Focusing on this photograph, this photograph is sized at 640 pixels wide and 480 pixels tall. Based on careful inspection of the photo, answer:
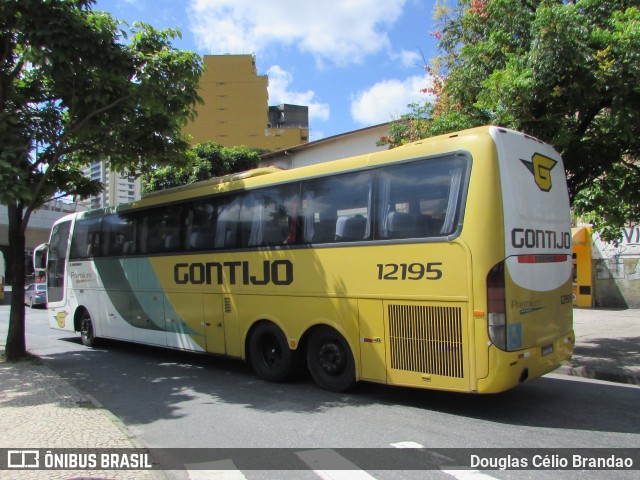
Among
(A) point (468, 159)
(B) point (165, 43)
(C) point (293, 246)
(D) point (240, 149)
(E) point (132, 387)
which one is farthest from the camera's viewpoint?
(D) point (240, 149)

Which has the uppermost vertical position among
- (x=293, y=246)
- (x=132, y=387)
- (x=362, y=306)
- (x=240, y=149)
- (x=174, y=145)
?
(x=240, y=149)

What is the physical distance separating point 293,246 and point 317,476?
3630mm

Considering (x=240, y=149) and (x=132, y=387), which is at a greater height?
(x=240, y=149)

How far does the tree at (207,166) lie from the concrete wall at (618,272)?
1373 centimetres

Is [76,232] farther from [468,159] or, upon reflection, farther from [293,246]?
[468,159]

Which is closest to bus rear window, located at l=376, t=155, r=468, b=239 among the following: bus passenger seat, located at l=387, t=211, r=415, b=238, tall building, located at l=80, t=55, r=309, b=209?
bus passenger seat, located at l=387, t=211, r=415, b=238

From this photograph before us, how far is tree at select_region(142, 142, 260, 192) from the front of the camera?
60.5 ft

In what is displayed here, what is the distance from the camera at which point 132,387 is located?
307 inches

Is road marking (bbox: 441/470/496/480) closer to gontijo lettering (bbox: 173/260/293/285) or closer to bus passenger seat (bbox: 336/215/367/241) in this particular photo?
bus passenger seat (bbox: 336/215/367/241)

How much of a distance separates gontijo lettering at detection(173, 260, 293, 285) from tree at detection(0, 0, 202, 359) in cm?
278

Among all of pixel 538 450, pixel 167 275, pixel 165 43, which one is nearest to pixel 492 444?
pixel 538 450

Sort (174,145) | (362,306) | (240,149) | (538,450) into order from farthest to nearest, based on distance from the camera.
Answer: (240,149) → (174,145) → (362,306) → (538,450)

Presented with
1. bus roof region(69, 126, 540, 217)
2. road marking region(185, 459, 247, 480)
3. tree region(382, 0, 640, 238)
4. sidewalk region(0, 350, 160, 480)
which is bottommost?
road marking region(185, 459, 247, 480)

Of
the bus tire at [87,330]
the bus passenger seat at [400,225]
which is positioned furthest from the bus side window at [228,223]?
the bus tire at [87,330]
